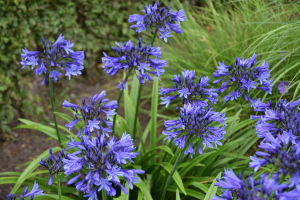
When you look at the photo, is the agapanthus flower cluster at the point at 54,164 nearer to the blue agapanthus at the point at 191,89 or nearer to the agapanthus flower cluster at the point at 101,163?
the agapanthus flower cluster at the point at 101,163

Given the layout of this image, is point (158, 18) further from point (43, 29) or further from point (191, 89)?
point (43, 29)

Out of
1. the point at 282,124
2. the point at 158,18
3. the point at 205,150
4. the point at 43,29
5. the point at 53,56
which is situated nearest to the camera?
the point at 282,124

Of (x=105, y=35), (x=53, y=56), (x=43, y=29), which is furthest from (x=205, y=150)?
(x=105, y=35)

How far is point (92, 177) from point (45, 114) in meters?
3.99

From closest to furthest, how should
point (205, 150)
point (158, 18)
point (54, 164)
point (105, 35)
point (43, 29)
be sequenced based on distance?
point (54, 164), point (158, 18), point (205, 150), point (43, 29), point (105, 35)

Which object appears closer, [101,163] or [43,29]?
[101,163]

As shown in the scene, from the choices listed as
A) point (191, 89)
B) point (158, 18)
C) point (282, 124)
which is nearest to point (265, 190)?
point (282, 124)

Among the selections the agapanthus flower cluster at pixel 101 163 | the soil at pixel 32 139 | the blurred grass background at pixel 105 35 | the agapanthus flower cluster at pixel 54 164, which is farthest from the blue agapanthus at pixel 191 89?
the soil at pixel 32 139

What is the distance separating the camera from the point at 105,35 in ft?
19.5

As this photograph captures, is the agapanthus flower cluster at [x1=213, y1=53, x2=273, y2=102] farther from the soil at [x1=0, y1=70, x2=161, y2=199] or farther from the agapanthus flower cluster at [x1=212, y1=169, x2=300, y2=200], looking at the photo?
the soil at [x1=0, y1=70, x2=161, y2=199]

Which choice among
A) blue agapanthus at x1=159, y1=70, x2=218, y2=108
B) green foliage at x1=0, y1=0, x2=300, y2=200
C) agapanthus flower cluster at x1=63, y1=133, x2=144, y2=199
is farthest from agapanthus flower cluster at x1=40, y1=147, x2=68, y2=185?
blue agapanthus at x1=159, y1=70, x2=218, y2=108

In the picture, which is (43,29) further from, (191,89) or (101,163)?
(101,163)

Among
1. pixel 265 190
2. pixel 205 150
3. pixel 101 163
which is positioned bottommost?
pixel 205 150

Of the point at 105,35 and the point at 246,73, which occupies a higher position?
the point at 105,35
